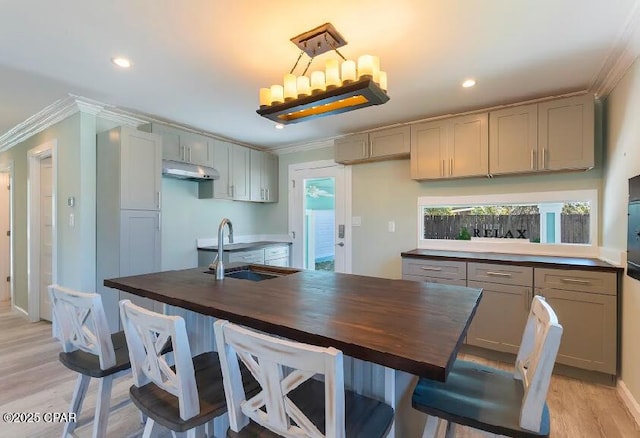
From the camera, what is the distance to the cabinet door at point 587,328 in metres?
2.40

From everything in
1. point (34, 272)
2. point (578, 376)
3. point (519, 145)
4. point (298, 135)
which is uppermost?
point (298, 135)

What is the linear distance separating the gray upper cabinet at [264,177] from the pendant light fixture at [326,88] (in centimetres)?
269

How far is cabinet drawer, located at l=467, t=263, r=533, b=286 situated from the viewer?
2.71m

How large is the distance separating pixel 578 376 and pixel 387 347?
8.87 ft

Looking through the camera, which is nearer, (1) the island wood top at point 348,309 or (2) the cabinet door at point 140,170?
(1) the island wood top at point 348,309

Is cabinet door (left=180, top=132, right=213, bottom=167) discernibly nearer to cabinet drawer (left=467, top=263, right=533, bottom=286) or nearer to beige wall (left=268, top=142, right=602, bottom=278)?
beige wall (left=268, top=142, right=602, bottom=278)

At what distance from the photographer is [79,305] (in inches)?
54.9

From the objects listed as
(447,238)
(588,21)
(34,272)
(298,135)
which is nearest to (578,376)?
(447,238)

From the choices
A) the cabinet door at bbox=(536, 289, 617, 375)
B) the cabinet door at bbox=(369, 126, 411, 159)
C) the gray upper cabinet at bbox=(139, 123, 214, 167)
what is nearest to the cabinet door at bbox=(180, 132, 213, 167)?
the gray upper cabinet at bbox=(139, 123, 214, 167)

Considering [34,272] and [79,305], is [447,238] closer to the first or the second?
[79,305]

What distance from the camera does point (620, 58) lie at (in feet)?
7.10

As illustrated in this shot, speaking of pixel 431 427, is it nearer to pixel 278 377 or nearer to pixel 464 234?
pixel 278 377

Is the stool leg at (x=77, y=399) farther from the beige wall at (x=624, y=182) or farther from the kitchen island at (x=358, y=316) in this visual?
the beige wall at (x=624, y=182)

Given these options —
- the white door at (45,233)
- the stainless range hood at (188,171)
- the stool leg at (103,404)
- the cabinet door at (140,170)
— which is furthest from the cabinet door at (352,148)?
the white door at (45,233)
